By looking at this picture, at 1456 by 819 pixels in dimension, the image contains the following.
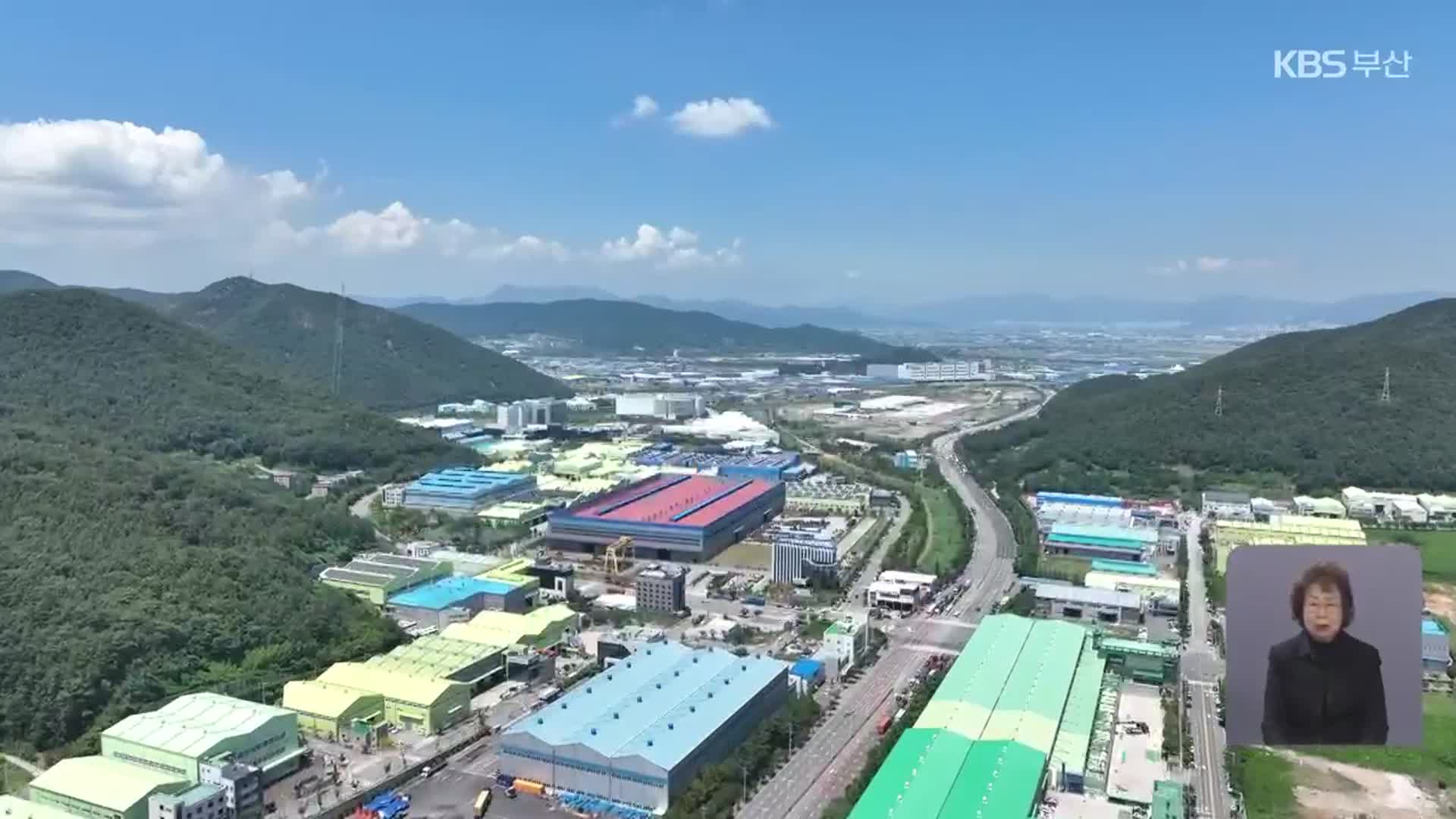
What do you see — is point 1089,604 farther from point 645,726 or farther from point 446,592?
point 446,592

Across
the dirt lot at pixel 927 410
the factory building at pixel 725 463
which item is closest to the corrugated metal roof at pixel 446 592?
the factory building at pixel 725 463

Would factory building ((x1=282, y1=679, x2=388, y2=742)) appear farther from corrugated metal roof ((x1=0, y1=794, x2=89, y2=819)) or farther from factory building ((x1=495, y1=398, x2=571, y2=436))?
factory building ((x1=495, y1=398, x2=571, y2=436))

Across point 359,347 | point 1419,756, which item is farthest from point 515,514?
point 359,347

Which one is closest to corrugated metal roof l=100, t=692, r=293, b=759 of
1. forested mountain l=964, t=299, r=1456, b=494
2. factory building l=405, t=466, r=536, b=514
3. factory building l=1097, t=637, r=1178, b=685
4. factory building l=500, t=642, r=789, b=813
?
factory building l=500, t=642, r=789, b=813

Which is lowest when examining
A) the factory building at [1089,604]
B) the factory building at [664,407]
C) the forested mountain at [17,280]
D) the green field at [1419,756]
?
the green field at [1419,756]

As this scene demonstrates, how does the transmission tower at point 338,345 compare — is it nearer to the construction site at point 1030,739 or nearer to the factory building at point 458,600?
the factory building at point 458,600

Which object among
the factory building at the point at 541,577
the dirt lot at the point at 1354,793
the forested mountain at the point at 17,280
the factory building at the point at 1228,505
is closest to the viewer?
the dirt lot at the point at 1354,793
